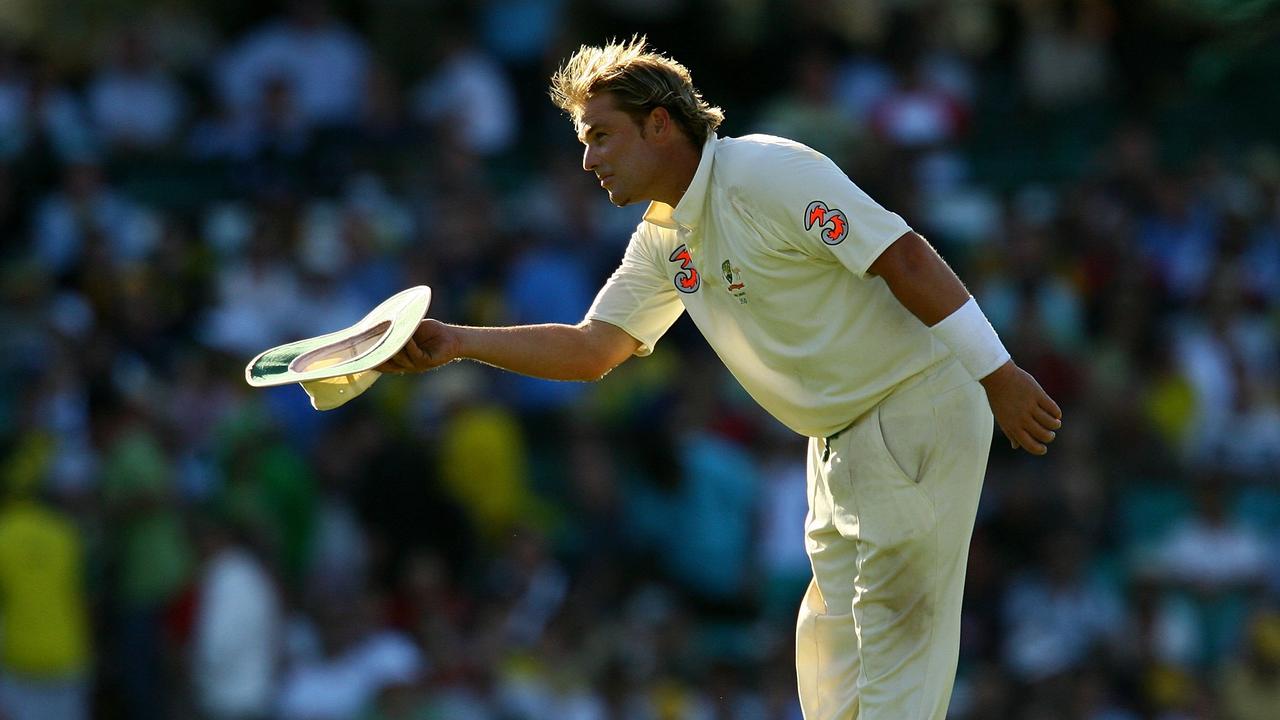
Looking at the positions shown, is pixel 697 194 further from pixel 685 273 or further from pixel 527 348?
pixel 527 348

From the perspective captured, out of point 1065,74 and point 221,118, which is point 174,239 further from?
point 1065,74

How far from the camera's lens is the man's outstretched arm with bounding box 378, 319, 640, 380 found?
17.0 feet

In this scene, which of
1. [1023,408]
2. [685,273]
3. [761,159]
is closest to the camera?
[1023,408]

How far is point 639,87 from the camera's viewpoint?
5.10 metres

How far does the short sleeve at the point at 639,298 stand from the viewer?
18.1ft

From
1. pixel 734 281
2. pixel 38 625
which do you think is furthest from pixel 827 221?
pixel 38 625

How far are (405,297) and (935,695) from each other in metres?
1.73

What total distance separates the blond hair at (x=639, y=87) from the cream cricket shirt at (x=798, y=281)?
0.09 m

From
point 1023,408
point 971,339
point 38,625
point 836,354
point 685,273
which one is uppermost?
point 38,625

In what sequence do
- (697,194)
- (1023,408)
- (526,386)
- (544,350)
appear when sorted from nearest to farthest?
(1023,408) < (697,194) < (544,350) < (526,386)

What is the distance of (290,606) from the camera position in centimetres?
1014

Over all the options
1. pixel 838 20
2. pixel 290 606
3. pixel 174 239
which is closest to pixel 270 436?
pixel 290 606

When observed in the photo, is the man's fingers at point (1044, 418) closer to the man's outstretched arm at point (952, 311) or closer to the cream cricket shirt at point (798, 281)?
the man's outstretched arm at point (952, 311)

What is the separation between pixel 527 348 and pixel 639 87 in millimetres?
803
